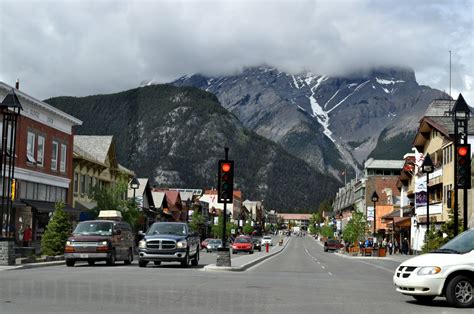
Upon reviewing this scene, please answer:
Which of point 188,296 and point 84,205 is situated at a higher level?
point 84,205

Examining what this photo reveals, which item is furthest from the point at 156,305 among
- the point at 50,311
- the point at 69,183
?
the point at 69,183

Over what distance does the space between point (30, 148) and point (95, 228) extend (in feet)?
69.5

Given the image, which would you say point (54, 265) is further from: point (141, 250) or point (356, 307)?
point (356, 307)

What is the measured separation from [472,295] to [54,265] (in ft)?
67.0

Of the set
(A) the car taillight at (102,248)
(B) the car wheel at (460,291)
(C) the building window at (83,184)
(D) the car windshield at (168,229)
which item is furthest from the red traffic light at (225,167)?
(C) the building window at (83,184)

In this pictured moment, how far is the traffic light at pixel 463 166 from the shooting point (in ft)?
81.3

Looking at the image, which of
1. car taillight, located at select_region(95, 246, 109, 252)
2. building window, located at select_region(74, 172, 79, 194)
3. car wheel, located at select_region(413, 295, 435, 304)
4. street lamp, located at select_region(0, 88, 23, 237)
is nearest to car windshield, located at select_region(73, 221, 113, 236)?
car taillight, located at select_region(95, 246, 109, 252)

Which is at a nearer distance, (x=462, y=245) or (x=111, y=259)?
(x=462, y=245)

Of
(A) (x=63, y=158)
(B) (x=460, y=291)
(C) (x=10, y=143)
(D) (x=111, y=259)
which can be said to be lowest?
(D) (x=111, y=259)

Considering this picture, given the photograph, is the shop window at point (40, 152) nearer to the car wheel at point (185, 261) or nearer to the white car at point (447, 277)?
the car wheel at point (185, 261)

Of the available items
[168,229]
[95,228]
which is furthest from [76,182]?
[168,229]

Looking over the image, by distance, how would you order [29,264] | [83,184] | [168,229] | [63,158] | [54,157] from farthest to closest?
[83,184] < [63,158] < [54,157] < [168,229] < [29,264]

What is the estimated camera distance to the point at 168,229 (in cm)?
3083

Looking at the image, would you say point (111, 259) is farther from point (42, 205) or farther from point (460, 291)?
point (42, 205)
